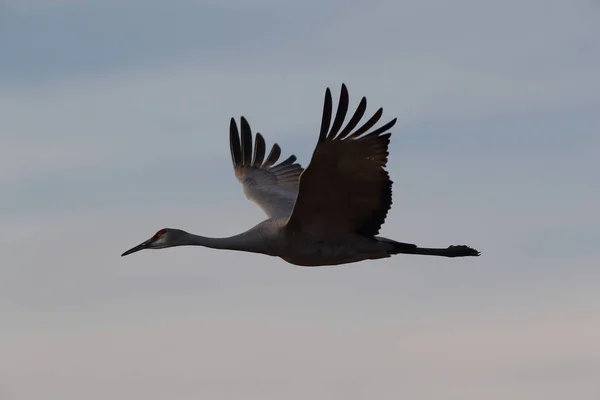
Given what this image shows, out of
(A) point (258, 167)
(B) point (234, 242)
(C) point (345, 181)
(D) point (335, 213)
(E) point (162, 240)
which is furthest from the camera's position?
(A) point (258, 167)

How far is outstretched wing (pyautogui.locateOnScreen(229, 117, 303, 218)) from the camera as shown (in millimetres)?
24703

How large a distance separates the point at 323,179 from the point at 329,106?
107 centimetres

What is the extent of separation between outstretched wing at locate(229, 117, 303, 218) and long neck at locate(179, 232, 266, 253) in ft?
9.07

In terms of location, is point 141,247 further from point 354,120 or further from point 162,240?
point 354,120

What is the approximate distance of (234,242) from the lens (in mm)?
21203

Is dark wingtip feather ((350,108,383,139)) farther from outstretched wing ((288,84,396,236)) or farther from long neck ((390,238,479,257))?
long neck ((390,238,479,257))

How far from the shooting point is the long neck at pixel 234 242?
68.8 ft

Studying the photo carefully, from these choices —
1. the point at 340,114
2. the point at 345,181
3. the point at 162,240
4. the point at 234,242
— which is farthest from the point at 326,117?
the point at 162,240

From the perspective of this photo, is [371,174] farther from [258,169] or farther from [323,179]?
[258,169]

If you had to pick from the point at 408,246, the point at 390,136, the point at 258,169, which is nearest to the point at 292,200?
the point at 258,169

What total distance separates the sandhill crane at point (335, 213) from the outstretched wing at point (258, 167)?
1.08 m

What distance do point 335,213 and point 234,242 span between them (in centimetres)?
168

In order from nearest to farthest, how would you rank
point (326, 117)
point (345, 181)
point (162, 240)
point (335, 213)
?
point (326, 117), point (345, 181), point (335, 213), point (162, 240)

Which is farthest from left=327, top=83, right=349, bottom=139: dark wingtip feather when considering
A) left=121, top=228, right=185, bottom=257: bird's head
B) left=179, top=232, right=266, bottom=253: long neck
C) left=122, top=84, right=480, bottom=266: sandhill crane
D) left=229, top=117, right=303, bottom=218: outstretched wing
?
left=229, top=117, right=303, bottom=218: outstretched wing
